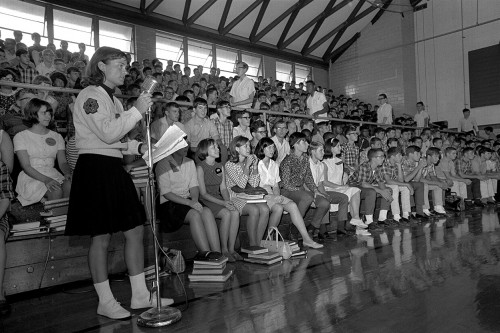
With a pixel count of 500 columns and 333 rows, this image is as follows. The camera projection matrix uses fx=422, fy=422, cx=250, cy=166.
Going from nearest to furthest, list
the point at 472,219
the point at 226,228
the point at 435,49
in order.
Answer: the point at 226,228, the point at 472,219, the point at 435,49

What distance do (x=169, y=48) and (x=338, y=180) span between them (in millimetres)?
7093

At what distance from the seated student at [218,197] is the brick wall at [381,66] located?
1111 centimetres

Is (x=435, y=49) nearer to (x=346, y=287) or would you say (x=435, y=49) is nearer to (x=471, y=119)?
(x=471, y=119)

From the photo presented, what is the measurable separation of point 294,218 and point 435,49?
38.9 feet

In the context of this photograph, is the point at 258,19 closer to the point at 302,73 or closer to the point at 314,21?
the point at 314,21

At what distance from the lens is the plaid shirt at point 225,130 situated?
17.7 feet

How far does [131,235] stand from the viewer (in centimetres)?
235

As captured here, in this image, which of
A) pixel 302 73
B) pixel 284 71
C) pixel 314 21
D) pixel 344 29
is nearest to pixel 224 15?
pixel 314 21

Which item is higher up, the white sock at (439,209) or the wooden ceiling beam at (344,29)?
the wooden ceiling beam at (344,29)

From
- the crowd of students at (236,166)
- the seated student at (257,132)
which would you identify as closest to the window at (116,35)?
the crowd of students at (236,166)

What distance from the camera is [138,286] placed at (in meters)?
2.42

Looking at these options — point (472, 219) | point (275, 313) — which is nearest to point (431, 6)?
point (472, 219)

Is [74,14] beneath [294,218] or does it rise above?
above

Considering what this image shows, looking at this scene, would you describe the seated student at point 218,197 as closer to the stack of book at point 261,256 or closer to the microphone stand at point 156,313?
the stack of book at point 261,256
